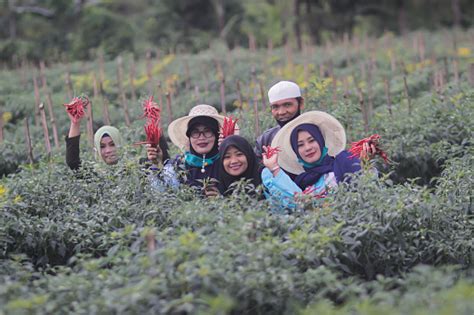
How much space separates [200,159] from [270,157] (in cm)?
69

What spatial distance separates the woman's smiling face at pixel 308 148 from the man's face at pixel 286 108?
56 centimetres

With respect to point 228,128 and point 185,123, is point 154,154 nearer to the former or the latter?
point 185,123

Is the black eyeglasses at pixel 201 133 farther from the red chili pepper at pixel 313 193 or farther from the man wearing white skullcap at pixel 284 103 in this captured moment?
the red chili pepper at pixel 313 193

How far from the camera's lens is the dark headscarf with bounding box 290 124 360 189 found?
6207 mm

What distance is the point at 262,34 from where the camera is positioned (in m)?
26.8

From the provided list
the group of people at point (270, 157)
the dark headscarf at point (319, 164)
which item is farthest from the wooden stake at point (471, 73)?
the dark headscarf at point (319, 164)

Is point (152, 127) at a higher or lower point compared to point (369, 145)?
higher

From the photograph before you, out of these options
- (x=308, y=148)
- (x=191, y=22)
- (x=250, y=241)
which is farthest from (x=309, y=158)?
(x=191, y=22)

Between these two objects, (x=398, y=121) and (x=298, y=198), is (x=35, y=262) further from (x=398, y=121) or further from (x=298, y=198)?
(x=398, y=121)

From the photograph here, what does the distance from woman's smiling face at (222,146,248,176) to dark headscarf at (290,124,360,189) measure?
0.43 m

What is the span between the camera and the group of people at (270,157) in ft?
20.0


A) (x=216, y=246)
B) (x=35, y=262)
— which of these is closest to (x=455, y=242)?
(x=216, y=246)

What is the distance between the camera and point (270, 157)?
20.0 ft

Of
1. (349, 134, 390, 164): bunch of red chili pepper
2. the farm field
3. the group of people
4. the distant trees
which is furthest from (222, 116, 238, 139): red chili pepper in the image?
the distant trees
